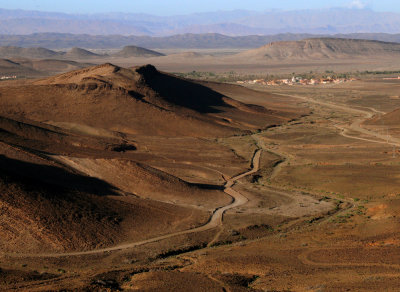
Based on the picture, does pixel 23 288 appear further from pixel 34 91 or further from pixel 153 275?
pixel 34 91

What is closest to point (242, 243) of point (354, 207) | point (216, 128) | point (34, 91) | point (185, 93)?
point (354, 207)

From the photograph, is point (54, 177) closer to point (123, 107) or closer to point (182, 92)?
point (123, 107)

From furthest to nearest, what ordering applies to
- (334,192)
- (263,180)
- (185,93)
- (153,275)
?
(185,93) → (263,180) → (334,192) → (153,275)

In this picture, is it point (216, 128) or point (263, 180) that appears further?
point (216, 128)

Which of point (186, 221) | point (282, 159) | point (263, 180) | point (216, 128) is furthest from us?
point (216, 128)

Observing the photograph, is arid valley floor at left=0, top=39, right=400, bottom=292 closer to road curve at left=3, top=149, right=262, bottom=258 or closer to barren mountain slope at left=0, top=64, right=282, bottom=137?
road curve at left=3, top=149, right=262, bottom=258

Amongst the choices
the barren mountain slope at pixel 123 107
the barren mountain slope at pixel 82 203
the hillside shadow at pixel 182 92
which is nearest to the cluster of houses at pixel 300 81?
the hillside shadow at pixel 182 92
